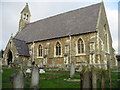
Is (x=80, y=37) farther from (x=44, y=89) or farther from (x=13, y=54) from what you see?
(x=44, y=89)

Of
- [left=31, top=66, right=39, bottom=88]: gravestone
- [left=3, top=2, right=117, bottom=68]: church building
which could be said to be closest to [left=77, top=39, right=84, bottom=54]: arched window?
[left=3, top=2, right=117, bottom=68]: church building

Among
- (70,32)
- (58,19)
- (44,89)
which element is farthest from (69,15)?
(44,89)

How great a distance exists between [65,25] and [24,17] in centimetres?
1765

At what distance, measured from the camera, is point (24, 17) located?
4269 centimetres

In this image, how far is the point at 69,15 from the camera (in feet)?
104

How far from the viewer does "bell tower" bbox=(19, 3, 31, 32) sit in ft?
135

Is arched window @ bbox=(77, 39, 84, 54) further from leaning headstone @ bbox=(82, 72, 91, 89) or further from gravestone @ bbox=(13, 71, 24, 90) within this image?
gravestone @ bbox=(13, 71, 24, 90)

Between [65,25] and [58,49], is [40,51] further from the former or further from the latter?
[65,25]

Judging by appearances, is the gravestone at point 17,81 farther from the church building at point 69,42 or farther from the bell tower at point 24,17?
the bell tower at point 24,17

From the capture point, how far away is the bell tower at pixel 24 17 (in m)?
41.1

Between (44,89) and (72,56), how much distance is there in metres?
16.5

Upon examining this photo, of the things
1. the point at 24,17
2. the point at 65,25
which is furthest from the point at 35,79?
the point at 24,17

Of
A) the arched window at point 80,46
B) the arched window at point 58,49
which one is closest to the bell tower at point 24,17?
the arched window at point 58,49

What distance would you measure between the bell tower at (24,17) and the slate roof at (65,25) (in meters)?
4.16
